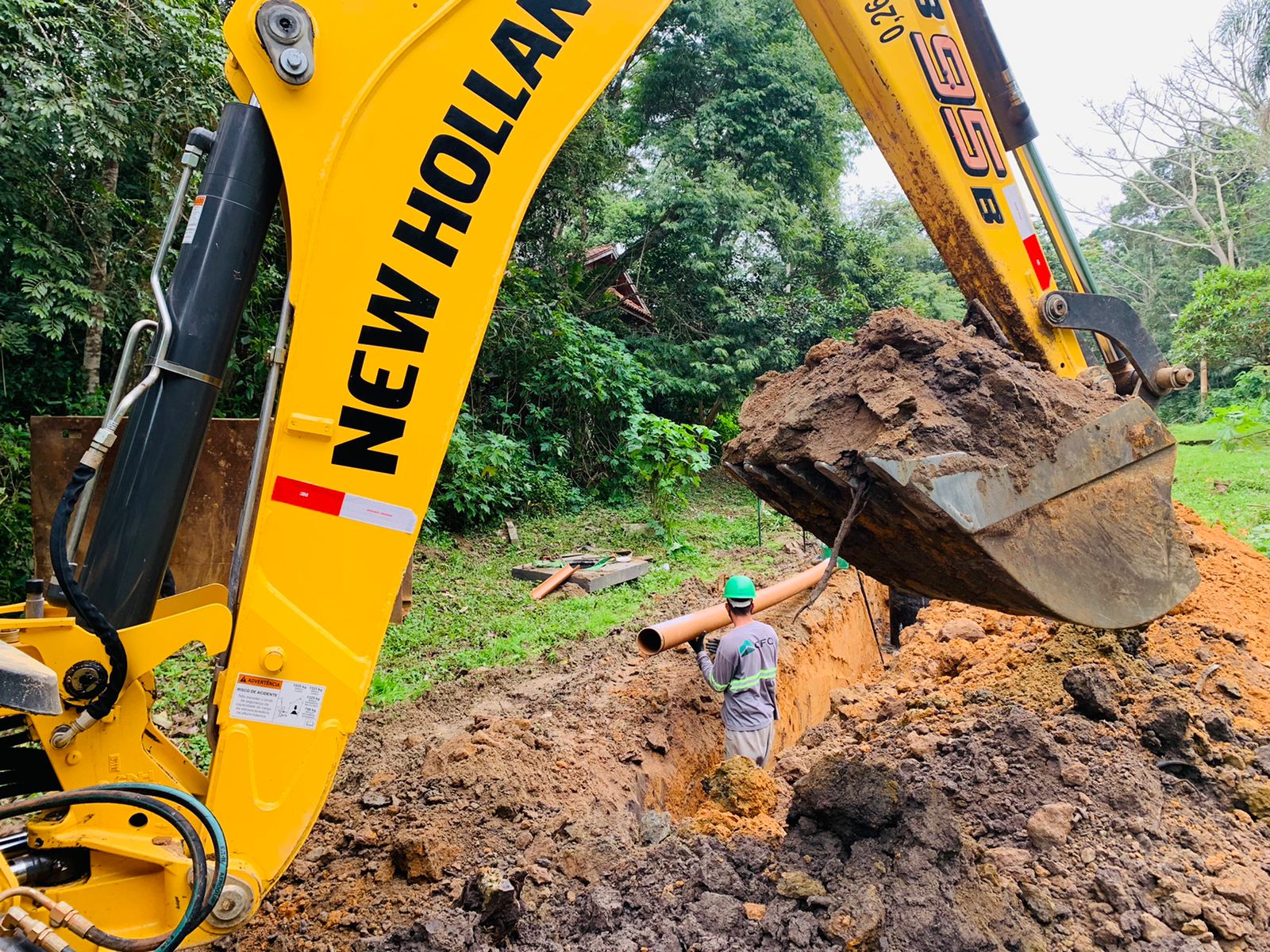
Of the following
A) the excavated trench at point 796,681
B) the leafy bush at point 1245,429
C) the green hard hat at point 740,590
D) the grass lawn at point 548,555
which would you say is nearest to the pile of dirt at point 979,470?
the green hard hat at point 740,590

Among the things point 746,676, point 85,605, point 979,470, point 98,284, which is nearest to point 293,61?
point 85,605

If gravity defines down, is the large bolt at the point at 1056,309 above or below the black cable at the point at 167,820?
above

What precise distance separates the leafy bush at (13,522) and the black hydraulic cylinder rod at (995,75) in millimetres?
7121

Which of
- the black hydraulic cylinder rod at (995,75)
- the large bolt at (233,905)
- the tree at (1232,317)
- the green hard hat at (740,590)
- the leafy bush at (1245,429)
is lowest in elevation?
the large bolt at (233,905)

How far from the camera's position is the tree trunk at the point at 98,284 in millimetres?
7035

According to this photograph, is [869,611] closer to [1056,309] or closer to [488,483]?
[1056,309]

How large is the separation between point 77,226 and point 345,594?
6.85 metres

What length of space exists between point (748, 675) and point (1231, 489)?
11513 millimetres

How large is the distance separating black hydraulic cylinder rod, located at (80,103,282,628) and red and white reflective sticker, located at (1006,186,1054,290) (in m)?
2.84

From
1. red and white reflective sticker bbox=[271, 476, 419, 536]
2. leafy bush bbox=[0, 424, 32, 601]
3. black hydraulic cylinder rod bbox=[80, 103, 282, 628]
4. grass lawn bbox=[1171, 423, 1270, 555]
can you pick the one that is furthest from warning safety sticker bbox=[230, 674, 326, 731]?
grass lawn bbox=[1171, 423, 1270, 555]

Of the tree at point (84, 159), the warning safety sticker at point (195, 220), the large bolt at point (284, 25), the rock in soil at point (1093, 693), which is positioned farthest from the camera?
the tree at point (84, 159)

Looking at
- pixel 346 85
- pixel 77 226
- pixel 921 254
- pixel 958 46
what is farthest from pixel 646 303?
pixel 921 254

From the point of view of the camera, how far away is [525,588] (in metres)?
8.74

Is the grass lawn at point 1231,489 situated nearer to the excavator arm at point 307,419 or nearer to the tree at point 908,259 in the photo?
the tree at point 908,259
